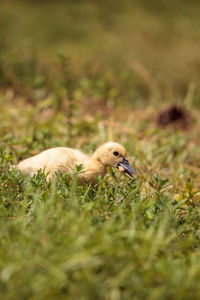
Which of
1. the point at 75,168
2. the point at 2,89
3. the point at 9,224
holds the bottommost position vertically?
the point at 2,89

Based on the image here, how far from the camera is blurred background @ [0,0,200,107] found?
543 centimetres

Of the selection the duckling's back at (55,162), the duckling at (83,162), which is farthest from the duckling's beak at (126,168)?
the duckling's back at (55,162)

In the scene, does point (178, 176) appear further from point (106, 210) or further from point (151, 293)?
point (151, 293)

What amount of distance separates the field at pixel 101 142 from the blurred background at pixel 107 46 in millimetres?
29

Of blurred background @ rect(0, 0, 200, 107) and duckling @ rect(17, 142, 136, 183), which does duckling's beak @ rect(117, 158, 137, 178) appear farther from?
blurred background @ rect(0, 0, 200, 107)

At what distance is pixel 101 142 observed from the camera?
12.3ft

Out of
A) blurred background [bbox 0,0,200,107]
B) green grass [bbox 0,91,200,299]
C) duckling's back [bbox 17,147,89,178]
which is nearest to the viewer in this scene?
green grass [bbox 0,91,200,299]

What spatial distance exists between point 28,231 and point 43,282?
1.08 feet

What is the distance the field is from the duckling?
11 centimetres

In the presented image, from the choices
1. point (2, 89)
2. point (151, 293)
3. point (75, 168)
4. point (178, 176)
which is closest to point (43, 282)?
point (151, 293)

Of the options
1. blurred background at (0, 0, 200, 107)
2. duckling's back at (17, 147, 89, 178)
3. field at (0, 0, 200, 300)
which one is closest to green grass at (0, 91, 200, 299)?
field at (0, 0, 200, 300)

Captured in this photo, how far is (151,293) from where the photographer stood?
153cm

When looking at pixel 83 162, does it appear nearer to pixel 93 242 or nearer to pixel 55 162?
pixel 55 162

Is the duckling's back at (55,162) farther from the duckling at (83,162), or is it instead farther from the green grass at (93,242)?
the green grass at (93,242)
